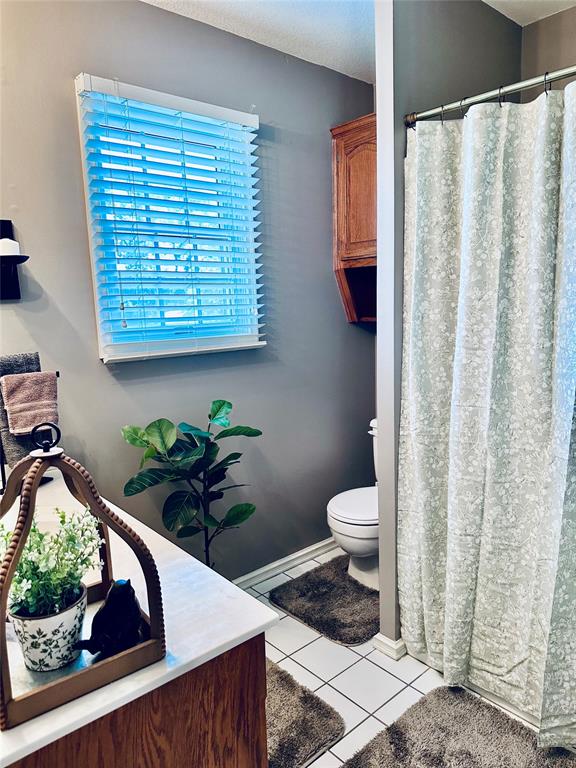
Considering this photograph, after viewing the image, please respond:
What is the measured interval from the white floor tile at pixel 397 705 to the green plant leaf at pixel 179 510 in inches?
39.8

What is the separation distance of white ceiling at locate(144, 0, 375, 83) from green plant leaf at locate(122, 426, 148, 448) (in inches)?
68.0

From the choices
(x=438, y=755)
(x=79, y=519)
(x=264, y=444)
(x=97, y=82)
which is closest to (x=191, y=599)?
(x=79, y=519)

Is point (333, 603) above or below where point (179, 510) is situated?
below

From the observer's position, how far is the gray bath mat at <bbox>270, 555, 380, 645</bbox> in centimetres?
239

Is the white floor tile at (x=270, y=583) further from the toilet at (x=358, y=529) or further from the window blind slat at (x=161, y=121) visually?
the window blind slat at (x=161, y=121)

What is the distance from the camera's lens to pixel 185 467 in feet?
A: 7.53

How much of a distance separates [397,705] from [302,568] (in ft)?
3.46

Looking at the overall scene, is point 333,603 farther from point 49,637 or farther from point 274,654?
point 49,637

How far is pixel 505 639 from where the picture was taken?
192 centimetres

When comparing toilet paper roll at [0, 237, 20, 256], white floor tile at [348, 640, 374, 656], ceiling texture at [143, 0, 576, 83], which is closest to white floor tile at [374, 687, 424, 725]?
white floor tile at [348, 640, 374, 656]

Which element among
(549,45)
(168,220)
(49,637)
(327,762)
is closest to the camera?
(49,637)

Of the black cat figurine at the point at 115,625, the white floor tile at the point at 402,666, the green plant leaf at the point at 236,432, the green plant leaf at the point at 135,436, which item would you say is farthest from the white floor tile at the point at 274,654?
the black cat figurine at the point at 115,625

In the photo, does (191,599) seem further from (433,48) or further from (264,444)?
(433,48)

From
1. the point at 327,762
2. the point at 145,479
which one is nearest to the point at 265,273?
the point at 145,479
